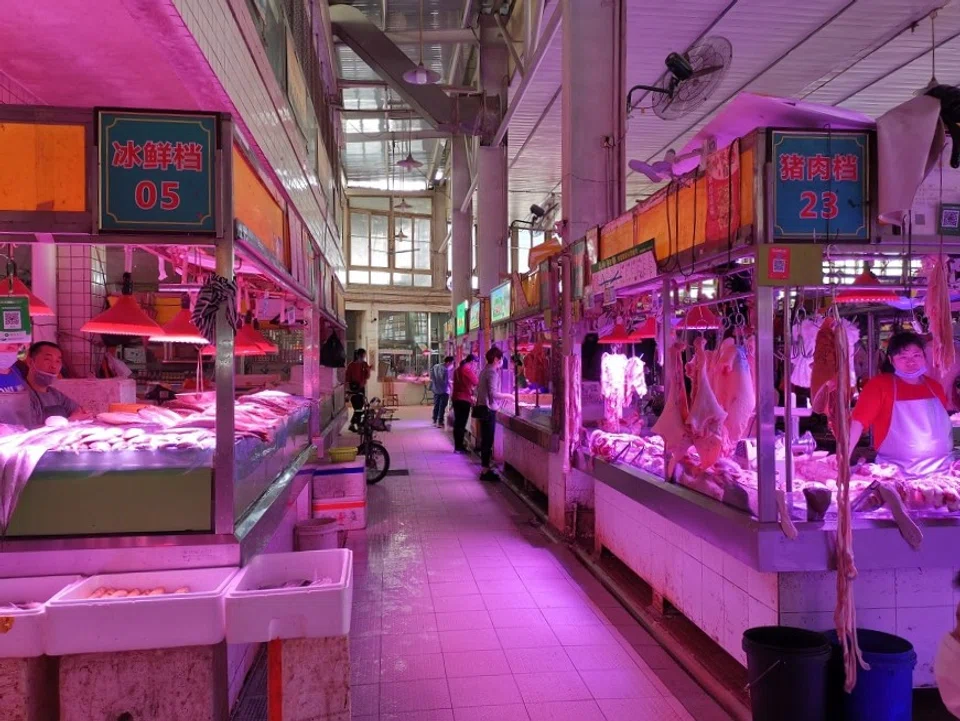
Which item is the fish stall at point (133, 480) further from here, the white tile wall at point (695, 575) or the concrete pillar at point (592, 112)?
the concrete pillar at point (592, 112)

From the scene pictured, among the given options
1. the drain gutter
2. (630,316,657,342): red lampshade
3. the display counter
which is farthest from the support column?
the display counter

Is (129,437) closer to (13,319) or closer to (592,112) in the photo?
(13,319)

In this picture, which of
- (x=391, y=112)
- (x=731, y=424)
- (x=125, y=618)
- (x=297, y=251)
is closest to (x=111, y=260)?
(x=297, y=251)

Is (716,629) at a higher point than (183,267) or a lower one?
lower

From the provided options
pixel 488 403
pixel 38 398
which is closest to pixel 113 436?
pixel 38 398

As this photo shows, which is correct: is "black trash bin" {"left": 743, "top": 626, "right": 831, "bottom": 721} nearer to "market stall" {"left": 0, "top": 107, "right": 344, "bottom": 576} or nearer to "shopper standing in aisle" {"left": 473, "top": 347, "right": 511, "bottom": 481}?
"market stall" {"left": 0, "top": 107, "right": 344, "bottom": 576}

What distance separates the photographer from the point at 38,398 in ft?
15.9

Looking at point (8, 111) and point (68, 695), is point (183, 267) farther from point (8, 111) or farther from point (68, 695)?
point (68, 695)

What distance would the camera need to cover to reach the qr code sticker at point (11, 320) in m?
3.62

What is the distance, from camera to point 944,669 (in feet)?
7.98

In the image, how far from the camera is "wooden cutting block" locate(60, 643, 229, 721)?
2947 millimetres

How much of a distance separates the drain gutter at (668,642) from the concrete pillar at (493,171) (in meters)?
8.62

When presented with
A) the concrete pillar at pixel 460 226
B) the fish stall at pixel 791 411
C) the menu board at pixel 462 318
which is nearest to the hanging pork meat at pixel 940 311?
the fish stall at pixel 791 411

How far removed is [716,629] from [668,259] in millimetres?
2427
